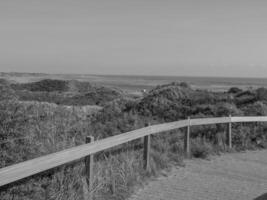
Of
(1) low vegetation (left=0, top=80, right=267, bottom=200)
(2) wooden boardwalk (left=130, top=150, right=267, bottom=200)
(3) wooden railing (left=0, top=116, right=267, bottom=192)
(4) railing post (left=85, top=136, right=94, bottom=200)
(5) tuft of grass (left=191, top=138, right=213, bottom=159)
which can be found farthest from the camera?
(5) tuft of grass (left=191, top=138, right=213, bottom=159)

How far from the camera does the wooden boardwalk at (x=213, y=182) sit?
6770 millimetres

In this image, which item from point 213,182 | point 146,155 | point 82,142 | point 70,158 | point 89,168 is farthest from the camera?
point 82,142

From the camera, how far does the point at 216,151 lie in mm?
11141

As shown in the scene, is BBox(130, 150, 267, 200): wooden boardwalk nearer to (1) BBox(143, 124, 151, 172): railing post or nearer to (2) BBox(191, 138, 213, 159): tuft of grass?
(2) BBox(191, 138, 213, 159): tuft of grass

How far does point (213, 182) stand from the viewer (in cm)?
776

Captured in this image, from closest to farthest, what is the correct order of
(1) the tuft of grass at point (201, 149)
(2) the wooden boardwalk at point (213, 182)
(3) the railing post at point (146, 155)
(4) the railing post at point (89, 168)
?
1. (4) the railing post at point (89, 168)
2. (2) the wooden boardwalk at point (213, 182)
3. (3) the railing post at point (146, 155)
4. (1) the tuft of grass at point (201, 149)

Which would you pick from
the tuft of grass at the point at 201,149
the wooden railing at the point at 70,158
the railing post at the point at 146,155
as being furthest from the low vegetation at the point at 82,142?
the wooden railing at the point at 70,158

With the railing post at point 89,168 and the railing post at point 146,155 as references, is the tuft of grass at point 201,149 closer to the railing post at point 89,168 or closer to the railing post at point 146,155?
the railing post at point 146,155

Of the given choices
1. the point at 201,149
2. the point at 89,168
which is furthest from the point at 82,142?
the point at 201,149

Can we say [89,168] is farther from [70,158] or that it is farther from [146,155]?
[146,155]

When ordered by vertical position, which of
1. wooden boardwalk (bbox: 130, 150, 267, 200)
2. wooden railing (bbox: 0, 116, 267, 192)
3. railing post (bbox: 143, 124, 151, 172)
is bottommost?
wooden boardwalk (bbox: 130, 150, 267, 200)

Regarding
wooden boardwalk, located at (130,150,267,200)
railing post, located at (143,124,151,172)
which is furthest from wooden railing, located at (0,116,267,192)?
wooden boardwalk, located at (130,150,267,200)

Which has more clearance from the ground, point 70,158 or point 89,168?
point 70,158

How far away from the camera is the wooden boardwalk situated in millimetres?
6770
